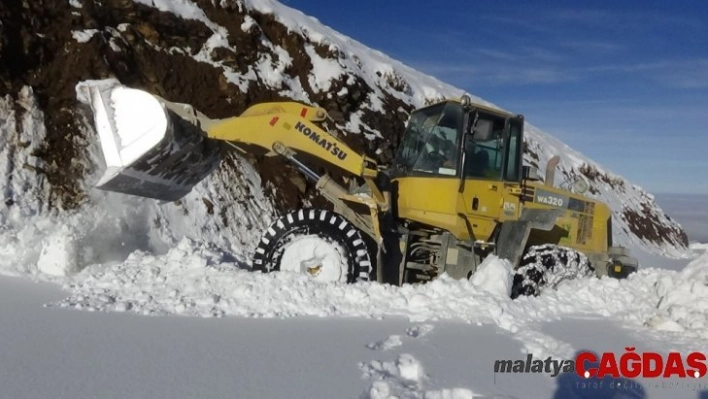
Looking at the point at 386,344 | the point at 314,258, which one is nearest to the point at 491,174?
the point at 314,258

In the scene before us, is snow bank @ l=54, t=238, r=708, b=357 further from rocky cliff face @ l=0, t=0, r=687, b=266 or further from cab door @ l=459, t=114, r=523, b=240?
rocky cliff face @ l=0, t=0, r=687, b=266

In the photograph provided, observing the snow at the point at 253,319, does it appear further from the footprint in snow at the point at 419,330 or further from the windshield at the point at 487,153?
the windshield at the point at 487,153

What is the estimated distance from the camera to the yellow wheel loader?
23.1 ft

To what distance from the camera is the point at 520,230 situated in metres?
7.67

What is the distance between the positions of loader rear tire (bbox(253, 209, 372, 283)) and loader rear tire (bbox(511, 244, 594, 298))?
1.90 metres

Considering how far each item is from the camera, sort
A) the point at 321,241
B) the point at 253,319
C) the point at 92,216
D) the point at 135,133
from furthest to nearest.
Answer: the point at 92,216 < the point at 321,241 < the point at 135,133 < the point at 253,319

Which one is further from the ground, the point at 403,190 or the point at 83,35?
the point at 83,35

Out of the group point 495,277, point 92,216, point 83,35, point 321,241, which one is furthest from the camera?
point 83,35

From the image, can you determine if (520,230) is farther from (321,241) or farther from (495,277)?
(321,241)

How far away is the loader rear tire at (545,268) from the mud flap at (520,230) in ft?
0.51

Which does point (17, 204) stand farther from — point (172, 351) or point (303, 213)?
point (172, 351)

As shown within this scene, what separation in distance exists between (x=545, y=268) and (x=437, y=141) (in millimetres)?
2009

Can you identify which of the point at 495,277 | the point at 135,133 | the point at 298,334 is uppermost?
the point at 135,133

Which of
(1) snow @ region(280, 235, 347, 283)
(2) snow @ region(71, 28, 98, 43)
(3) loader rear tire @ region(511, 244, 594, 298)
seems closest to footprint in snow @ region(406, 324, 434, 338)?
(1) snow @ region(280, 235, 347, 283)
